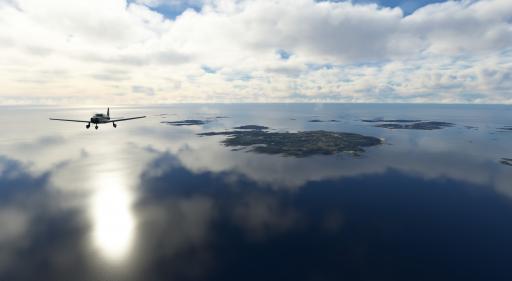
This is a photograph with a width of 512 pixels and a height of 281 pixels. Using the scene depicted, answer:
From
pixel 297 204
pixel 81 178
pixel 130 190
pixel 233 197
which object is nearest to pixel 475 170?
pixel 297 204

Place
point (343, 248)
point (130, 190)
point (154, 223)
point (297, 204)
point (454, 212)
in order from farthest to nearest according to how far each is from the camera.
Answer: point (130, 190) → point (297, 204) → point (454, 212) → point (154, 223) → point (343, 248)

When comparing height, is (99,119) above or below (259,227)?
above

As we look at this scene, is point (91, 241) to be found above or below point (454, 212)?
below

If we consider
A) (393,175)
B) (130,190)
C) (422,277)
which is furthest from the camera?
(393,175)

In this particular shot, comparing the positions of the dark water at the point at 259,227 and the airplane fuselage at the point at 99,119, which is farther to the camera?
the airplane fuselage at the point at 99,119

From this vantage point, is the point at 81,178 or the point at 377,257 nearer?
the point at 377,257

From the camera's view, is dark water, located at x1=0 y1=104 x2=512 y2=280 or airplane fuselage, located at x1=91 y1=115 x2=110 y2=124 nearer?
dark water, located at x1=0 y1=104 x2=512 y2=280

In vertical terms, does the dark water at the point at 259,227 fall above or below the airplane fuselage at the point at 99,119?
below

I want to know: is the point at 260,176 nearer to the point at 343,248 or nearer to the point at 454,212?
the point at 343,248

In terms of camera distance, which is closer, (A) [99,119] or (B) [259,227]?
(A) [99,119]

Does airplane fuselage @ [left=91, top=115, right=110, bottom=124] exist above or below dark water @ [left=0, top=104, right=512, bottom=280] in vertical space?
above
